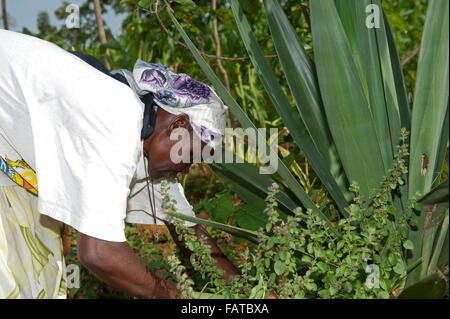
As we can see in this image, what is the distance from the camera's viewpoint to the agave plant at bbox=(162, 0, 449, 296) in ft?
3.48

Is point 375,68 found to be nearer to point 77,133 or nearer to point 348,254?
point 348,254

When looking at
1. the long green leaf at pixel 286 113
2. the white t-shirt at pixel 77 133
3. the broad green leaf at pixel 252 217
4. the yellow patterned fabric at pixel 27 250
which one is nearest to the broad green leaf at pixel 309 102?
the long green leaf at pixel 286 113

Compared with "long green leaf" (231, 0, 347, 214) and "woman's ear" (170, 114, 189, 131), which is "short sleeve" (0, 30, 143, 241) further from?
"long green leaf" (231, 0, 347, 214)

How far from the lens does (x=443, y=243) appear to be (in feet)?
3.46

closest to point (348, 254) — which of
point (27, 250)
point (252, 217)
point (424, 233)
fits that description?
point (424, 233)

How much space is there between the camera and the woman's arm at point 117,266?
109cm

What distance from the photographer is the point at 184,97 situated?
1.24 meters

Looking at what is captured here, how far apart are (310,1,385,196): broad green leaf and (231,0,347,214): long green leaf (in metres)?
0.12

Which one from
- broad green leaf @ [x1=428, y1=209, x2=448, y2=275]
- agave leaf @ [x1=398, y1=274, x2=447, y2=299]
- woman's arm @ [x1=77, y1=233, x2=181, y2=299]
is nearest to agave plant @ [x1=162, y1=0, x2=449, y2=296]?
broad green leaf @ [x1=428, y1=209, x2=448, y2=275]

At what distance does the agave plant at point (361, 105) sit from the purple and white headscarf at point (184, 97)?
0.46 feet

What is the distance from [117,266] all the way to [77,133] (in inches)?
11.9
